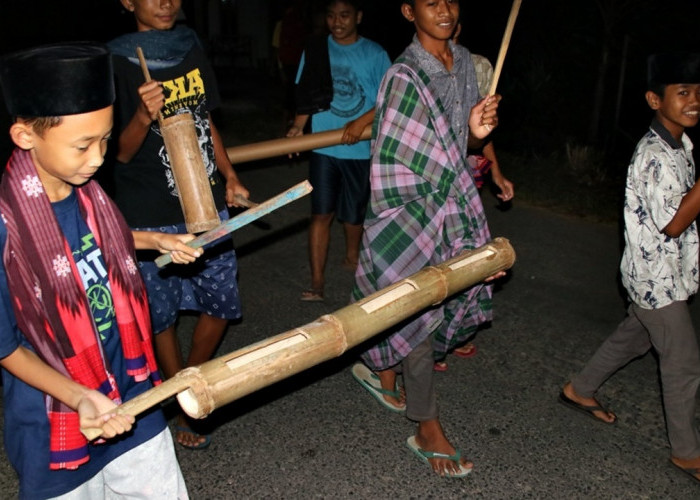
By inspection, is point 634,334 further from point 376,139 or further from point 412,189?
point 376,139

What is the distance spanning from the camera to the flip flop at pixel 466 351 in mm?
4230

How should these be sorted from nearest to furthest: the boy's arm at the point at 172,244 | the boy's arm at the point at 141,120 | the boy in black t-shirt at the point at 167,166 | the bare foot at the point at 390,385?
1. the boy's arm at the point at 172,244
2. the boy's arm at the point at 141,120
3. the boy in black t-shirt at the point at 167,166
4. the bare foot at the point at 390,385

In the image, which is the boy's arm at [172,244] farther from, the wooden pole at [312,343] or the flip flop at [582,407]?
the flip flop at [582,407]

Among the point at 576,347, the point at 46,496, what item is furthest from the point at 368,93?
the point at 46,496

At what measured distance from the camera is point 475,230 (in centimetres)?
312

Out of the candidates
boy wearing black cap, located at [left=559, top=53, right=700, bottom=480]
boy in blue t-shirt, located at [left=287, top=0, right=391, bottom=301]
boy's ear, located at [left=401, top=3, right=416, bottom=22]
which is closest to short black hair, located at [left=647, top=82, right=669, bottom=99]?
boy wearing black cap, located at [left=559, top=53, right=700, bottom=480]

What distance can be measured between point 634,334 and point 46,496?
269 cm

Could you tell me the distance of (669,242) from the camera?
3074mm

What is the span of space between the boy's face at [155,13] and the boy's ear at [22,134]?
1.19m

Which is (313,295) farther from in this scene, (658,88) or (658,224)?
(658,88)

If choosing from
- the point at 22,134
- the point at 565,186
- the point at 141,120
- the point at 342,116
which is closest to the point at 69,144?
the point at 22,134

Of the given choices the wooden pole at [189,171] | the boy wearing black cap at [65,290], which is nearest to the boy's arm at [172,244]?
the boy wearing black cap at [65,290]

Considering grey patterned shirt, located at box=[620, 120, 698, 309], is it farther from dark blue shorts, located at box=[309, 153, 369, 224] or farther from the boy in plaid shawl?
dark blue shorts, located at box=[309, 153, 369, 224]

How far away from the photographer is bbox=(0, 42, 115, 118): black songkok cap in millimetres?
1770
